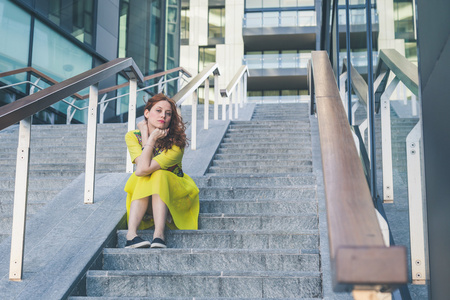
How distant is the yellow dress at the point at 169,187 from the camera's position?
123 inches

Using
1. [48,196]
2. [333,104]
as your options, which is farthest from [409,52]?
[48,196]

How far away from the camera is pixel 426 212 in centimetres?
196

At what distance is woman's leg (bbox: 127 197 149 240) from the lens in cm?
300

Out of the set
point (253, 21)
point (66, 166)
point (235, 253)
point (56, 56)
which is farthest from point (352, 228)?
point (253, 21)

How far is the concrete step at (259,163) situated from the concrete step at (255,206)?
1391mm

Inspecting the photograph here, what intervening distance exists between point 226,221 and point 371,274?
97.8 inches

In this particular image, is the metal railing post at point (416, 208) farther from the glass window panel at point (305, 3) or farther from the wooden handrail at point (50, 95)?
the glass window panel at point (305, 3)

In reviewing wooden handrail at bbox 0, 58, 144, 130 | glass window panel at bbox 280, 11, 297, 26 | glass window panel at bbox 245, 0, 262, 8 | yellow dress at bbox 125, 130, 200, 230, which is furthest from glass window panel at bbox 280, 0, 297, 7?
yellow dress at bbox 125, 130, 200, 230

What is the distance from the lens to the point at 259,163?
5.09 meters

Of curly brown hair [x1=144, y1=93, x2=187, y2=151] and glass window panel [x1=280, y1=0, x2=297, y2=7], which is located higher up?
glass window panel [x1=280, y1=0, x2=297, y2=7]

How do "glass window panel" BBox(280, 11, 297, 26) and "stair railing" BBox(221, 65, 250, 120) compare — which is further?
"glass window panel" BBox(280, 11, 297, 26)

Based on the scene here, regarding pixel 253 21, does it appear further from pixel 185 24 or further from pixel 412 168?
pixel 412 168

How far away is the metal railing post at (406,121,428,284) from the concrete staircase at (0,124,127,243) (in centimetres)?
251

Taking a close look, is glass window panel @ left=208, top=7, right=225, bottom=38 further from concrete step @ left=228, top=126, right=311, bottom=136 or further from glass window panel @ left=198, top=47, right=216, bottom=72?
concrete step @ left=228, top=126, right=311, bottom=136
